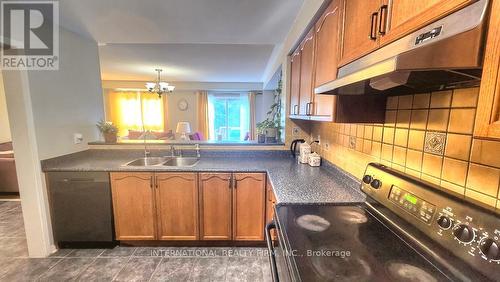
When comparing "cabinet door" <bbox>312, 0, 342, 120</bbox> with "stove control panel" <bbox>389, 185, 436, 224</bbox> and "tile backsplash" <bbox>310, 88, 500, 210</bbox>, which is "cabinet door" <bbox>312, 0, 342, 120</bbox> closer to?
"tile backsplash" <bbox>310, 88, 500, 210</bbox>

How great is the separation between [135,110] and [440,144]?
750 centimetres

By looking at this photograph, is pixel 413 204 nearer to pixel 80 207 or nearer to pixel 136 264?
pixel 136 264

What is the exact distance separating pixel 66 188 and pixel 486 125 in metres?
2.78

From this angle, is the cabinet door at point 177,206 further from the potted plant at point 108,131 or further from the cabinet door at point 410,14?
the cabinet door at point 410,14

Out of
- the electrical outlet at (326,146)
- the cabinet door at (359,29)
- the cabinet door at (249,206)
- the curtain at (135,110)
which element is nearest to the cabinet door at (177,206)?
the cabinet door at (249,206)

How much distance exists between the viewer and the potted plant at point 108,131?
261cm

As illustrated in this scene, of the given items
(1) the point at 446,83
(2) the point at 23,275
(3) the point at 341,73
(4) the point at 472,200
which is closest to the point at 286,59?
(3) the point at 341,73

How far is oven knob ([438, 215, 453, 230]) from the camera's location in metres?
0.74

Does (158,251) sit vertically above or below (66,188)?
below

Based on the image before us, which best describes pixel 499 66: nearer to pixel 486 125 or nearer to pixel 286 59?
pixel 486 125

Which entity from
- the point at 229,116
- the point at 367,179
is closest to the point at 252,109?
the point at 229,116

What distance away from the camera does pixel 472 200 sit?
73cm

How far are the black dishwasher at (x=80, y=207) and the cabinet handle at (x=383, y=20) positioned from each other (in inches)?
92.6

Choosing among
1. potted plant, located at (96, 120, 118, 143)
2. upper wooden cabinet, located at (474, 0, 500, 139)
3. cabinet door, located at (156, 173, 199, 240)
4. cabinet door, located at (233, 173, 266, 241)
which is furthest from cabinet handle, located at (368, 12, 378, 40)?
potted plant, located at (96, 120, 118, 143)
